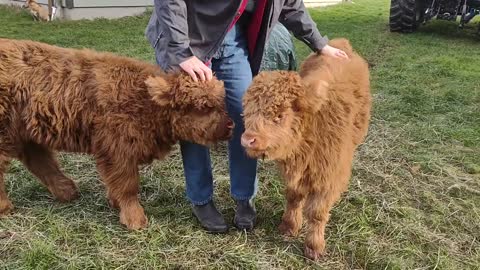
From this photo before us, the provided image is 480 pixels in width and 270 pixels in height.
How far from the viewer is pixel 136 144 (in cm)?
377

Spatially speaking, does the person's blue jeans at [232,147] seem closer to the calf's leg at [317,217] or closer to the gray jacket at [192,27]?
the gray jacket at [192,27]

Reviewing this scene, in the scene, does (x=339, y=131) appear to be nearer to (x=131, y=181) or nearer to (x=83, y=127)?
(x=131, y=181)

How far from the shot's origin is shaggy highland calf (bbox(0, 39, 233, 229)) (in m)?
3.62

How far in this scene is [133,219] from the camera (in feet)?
12.9

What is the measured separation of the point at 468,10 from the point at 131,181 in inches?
410

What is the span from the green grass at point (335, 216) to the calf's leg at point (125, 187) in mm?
97

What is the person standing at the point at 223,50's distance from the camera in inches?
132

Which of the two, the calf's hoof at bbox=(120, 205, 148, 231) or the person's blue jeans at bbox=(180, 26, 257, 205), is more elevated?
the person's blue jeans at bbox=(180, 26, 257, 205)

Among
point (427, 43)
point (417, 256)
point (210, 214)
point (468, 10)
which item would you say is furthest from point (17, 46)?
point (468, 10)

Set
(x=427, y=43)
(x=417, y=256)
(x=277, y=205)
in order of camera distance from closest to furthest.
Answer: (x=417, y=256) < (x=277, y=205) < (x=427, y=43)

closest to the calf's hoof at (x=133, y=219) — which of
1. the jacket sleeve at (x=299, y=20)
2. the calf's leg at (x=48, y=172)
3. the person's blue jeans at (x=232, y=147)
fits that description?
the person's blue jeans at (x=232, y=147)

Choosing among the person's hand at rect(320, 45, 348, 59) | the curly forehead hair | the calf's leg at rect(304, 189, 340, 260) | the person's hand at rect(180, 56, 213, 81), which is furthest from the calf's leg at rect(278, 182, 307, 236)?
the person's hand at rect(320, 45, 348, 59)

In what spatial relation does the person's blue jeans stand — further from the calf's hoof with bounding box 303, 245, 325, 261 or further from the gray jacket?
the calf's hoof with bounding box 303, 245, 325, 261

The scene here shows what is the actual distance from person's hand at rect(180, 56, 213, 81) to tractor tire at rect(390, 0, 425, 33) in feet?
33.0
